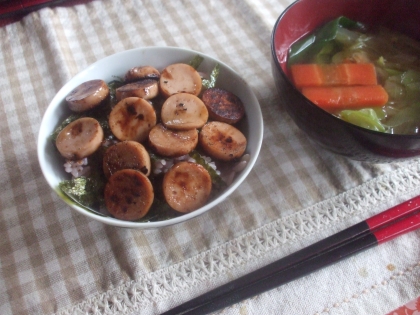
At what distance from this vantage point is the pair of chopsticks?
0.80 metres

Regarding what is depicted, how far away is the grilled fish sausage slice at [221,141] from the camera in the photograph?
894 mm

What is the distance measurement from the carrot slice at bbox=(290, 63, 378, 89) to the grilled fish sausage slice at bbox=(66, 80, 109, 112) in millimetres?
523

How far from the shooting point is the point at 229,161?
92 centimetres

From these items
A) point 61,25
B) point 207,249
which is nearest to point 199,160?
point 207,249

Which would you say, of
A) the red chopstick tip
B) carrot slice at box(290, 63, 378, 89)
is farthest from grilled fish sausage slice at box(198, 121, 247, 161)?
the red chopstick tip

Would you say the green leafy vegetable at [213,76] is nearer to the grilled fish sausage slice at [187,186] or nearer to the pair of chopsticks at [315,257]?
the grilled fish sausage slice at [187,186]

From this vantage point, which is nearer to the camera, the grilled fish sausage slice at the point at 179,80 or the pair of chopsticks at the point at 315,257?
the pair of chopsticks at the point at 315,257

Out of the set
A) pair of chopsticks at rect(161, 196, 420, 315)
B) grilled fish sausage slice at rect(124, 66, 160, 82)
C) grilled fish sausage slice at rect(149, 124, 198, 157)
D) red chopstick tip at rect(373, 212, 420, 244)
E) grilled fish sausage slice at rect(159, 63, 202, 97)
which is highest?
grilled fish sausage slice at rect(124, 66, 160, 82)

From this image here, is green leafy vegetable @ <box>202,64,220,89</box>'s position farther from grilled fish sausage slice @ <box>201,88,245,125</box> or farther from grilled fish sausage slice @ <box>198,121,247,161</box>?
grilled fish sausage slice @ <box>198,121,247,161</box>

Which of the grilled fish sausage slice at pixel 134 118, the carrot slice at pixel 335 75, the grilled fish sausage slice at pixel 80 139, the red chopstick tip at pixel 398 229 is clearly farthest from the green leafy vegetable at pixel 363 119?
the grilled fish sausage slice at pixel 80 139

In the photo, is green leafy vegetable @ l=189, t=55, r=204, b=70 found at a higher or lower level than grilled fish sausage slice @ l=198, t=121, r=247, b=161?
higher

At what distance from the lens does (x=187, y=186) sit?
837 millimetres

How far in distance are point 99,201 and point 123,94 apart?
28 centimetres

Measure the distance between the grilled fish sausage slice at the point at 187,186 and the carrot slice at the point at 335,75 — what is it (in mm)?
387
